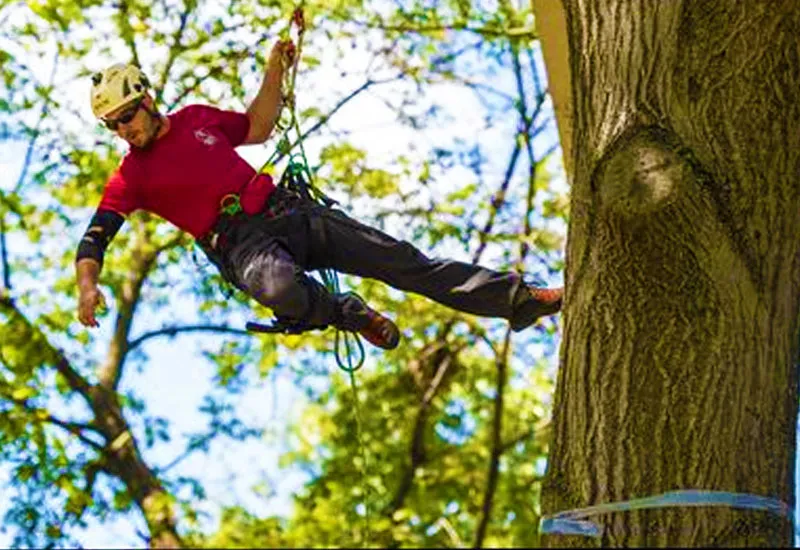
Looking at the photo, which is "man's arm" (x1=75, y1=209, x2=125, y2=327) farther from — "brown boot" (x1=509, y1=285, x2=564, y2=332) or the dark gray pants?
"brown boot" (x1=509, y1=285, x2=564, y2=332)

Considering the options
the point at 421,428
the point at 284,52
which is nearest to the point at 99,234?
the point at 284,52

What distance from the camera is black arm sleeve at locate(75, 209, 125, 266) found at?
536cm

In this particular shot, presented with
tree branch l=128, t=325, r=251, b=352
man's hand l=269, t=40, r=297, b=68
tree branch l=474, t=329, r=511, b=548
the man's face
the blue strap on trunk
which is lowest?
the blue strap on trunk

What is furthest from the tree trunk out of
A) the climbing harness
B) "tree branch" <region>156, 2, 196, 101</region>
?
"tree branch" <region>156, 2, 196, 101</region>

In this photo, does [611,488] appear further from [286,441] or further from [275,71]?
[286,441]

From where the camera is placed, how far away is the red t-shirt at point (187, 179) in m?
5.42

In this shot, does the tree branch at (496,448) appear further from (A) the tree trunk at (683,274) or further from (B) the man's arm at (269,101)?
(A) the tree trunk at (683,274)

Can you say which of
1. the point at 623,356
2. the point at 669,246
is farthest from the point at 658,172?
the point at 623,356

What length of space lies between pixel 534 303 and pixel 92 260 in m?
1.34

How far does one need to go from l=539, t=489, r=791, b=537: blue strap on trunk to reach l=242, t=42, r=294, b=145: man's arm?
86.2 inches

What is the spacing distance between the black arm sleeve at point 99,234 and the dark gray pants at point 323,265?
350 millimetres

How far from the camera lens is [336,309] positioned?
5113 millimetres

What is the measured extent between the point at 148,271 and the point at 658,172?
29.4 ft

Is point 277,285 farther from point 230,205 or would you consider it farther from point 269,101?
point 269,101
